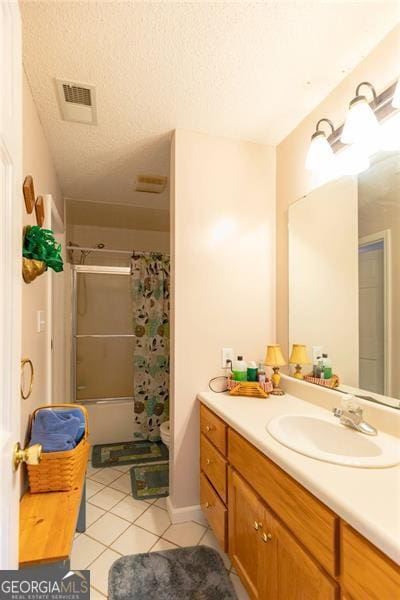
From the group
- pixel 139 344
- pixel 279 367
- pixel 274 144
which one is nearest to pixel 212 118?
pixel 274 144

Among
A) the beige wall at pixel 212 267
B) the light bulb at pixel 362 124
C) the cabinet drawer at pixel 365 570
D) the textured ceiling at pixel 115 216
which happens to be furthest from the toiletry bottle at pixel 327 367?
the textured ceiling at pixel 115 216

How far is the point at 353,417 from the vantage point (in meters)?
1.18

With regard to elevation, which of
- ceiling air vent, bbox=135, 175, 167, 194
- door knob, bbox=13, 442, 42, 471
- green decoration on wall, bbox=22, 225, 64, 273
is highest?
ceiling air vent, bbox=135, 175, 167, 194

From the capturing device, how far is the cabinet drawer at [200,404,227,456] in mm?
1475

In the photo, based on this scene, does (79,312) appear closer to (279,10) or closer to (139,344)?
(139,344)

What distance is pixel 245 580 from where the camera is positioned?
4.02 ft

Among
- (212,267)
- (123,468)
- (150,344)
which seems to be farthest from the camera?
(150,344)

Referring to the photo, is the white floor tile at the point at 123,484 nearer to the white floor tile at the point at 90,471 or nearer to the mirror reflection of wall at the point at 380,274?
the white floor tile at the point at 90,471

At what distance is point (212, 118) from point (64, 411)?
181 cm

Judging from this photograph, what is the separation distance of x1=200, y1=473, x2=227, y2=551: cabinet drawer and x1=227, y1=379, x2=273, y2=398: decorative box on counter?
0.51 metres

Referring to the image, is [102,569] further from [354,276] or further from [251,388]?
[354,276]

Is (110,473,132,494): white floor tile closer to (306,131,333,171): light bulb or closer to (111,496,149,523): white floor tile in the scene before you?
(111,496,149,523): white floor tile


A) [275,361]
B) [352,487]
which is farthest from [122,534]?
[352,487]

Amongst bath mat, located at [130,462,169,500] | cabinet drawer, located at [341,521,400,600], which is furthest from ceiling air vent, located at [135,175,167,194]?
cabinet drawer, located at [341,521,400,600]
